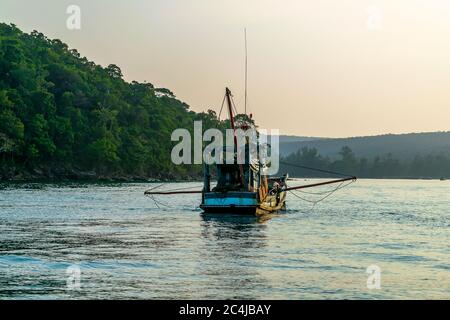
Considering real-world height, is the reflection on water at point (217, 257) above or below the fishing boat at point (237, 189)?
below

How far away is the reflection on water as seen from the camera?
2633 centimetres

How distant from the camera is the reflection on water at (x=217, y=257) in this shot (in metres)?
26.3

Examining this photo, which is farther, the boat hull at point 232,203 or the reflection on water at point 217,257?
the boat hull at point 232,203

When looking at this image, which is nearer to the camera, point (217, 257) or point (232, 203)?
A: point (217, 257)

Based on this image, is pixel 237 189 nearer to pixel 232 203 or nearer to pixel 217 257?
pixel 232 203

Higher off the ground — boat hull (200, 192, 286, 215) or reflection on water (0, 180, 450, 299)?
Result: boat hull (200, 192, 286, 215)

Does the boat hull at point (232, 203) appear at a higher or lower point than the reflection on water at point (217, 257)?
higher

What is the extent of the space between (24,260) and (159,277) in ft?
24.2

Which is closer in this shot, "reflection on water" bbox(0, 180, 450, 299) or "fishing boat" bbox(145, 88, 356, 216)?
"reflection on water" bbox(0, 180, 450, 299)

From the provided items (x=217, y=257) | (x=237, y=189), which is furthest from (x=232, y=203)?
(x=217, y=257)

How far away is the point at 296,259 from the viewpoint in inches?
1385

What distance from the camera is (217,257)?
35125 millimetres
